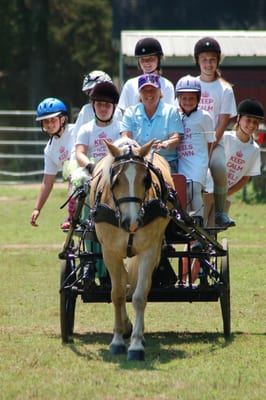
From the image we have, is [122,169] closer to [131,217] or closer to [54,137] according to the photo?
[131,217]

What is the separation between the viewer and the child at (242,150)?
10.1 metres

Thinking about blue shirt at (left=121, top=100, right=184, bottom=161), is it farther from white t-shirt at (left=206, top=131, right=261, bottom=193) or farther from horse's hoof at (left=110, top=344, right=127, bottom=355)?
horse's hoof at (left=110, top=344, right=127, bottom=355)

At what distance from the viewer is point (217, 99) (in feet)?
32.9

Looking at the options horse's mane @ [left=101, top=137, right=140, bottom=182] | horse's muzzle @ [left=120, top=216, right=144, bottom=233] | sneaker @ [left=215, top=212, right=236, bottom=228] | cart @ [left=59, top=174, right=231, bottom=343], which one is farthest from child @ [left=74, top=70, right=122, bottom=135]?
horse's muzzle @ [left=120, top=216, right=144, bottom=233]

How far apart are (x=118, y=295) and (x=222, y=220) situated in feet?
5.73

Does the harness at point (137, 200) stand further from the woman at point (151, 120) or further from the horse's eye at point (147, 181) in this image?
the woman at point (151, 120)

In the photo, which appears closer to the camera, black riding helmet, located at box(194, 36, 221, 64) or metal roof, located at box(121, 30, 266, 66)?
black riding helmet, located at box(194, 36, 221, 64)

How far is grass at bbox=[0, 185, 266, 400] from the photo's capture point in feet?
22.1

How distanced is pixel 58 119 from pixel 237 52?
16.9 metres

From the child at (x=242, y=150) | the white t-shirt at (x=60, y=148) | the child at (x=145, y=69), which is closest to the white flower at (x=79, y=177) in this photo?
the white t-shirt at (x=60, y=148)

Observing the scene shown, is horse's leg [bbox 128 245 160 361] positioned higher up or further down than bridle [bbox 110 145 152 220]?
further down

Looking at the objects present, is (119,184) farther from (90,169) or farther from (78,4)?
(78,4)

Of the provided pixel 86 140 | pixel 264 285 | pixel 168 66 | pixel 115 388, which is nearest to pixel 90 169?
pixel 86 140

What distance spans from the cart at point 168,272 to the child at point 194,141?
0.21m
